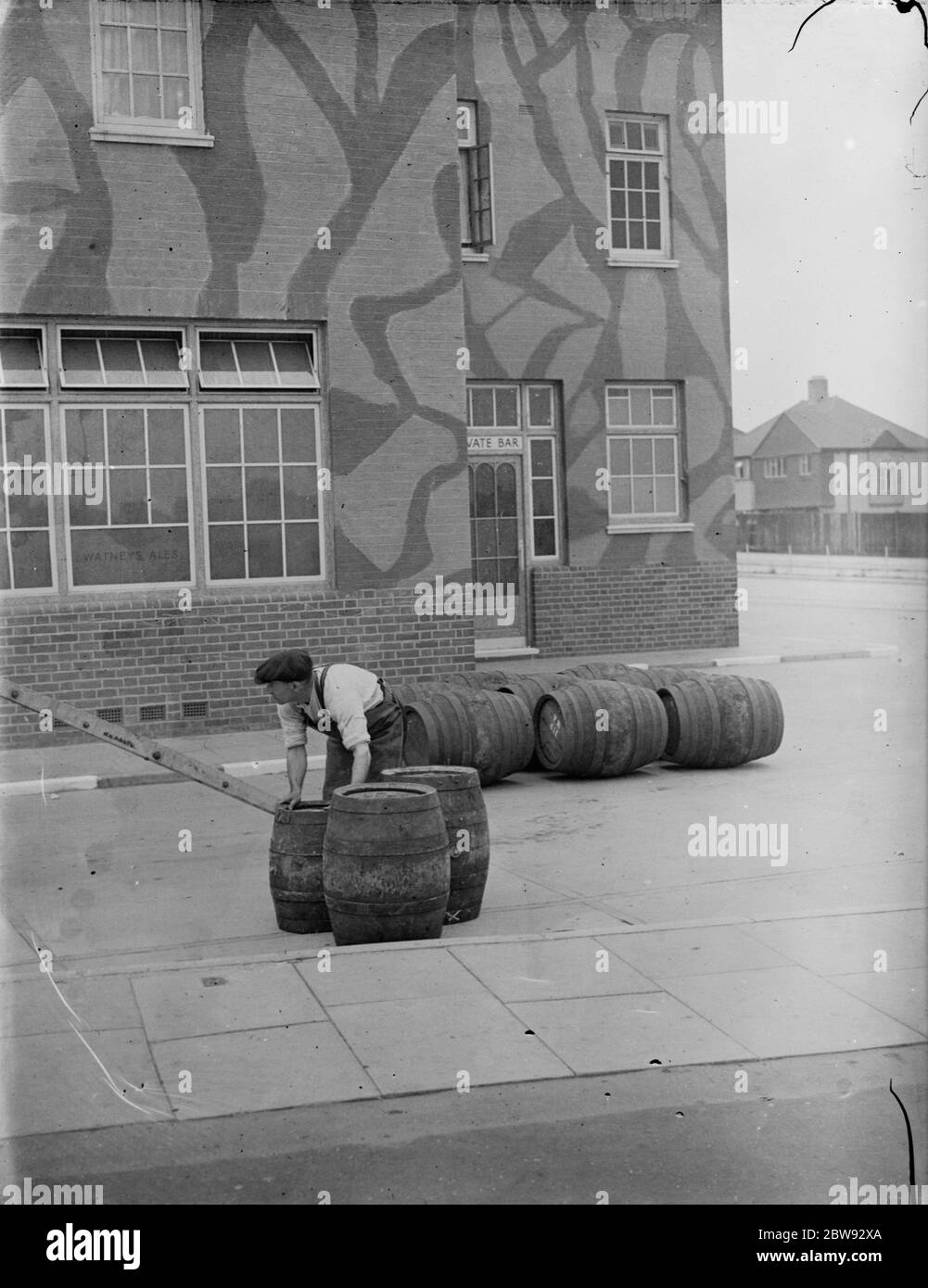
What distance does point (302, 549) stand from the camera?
50.9 feet

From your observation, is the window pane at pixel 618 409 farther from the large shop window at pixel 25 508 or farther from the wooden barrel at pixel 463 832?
the wooden barrel at pixel 463 832

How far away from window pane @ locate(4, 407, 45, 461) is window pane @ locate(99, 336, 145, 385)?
31.1 inches

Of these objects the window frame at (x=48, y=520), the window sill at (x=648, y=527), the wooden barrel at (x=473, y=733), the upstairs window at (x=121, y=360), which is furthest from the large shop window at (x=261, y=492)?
the window sill at (x=648, y=527)

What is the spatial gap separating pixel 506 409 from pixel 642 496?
2.44 m

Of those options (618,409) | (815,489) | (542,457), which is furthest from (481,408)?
(815,489)

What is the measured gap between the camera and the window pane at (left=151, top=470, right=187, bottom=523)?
48.8 feet

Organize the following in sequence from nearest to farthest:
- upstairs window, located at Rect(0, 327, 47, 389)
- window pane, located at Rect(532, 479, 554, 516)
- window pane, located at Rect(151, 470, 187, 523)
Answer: upstairs window, located at Rect(0, 327, 47, 389)
window pane, located at Rect(151, 470, 187, 523)
window pane, located at Rect(532, 479, 554, 516)

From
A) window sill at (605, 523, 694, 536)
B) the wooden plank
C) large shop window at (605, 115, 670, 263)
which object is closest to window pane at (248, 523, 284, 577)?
the wooden plank

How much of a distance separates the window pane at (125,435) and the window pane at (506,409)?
7.31 metres

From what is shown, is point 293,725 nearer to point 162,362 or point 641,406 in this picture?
point 162,362

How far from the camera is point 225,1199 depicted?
4.69 metres

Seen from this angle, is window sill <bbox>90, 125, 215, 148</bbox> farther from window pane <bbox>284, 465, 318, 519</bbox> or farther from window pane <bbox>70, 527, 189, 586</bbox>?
window pane <bbox>70, 527, 189, 586</bbox>
